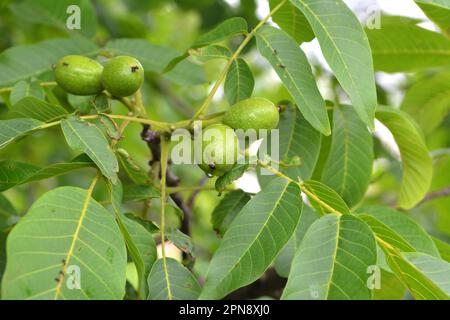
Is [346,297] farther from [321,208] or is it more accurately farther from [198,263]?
[198,263]

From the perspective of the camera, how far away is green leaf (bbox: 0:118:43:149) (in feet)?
4.26

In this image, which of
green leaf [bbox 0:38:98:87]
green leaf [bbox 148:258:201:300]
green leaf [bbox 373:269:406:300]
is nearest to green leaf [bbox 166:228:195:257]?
green leaf [bbox 148:258:201:300]

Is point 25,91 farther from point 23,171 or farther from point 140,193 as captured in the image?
point 140,193

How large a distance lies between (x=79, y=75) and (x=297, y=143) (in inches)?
22.9

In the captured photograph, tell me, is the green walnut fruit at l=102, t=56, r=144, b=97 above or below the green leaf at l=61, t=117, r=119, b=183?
above

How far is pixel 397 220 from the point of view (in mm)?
1582

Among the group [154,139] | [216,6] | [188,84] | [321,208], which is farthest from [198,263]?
[216,6]

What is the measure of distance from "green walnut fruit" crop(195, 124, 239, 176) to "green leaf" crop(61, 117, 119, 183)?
0.21 metres

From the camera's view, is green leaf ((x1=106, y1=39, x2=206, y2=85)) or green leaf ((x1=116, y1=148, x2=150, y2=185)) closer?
green leaf ((x1=116, y1=148, x2=150, y2=185))

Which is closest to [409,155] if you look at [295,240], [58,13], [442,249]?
[442,249]

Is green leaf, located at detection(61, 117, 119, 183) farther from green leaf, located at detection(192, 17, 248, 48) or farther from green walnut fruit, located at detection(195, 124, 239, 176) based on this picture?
green leaf, located at detection(192, 17, 248, 48)

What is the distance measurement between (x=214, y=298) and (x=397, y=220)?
0.64 metres

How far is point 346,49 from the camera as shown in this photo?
1346mm

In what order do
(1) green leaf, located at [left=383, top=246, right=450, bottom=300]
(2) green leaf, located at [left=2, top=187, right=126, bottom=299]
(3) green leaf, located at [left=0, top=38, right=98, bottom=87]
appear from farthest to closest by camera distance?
(3) green leaf, located at [left=0, top=38, right=98, bottom=87] < (1) green leaf, located at [left=383, top=246, right=450, bottom=300] < (2) green leaf, located at [left=2, top=187, right=126, bottom=299]
